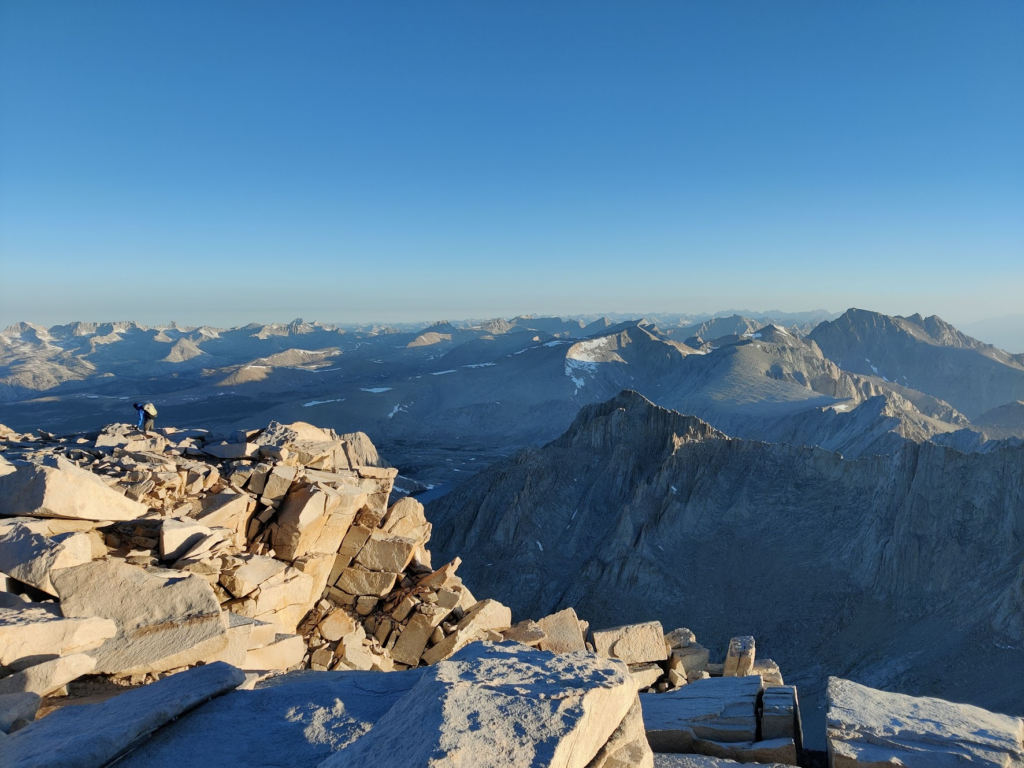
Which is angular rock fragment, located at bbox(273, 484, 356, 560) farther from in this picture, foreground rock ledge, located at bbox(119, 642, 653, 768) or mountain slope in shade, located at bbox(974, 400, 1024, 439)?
mountain slope in shade, located at bbox(974, 400, 1024, 439)

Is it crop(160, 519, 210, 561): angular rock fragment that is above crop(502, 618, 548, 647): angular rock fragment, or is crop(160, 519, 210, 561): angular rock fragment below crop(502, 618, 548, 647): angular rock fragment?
above

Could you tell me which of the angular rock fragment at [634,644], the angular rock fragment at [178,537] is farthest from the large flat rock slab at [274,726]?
the angular rock fragment at [634,644]

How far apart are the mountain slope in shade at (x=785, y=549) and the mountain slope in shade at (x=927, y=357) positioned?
366ft

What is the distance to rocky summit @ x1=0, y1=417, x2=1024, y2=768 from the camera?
4754 mm

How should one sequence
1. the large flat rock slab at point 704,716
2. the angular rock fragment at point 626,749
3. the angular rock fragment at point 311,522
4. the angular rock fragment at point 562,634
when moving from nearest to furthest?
1. the angular rock fragment at point 626,749
2. the large flat rock slab at point 704,716
3. the angular rock fragment at point 311,522
4. the angular rock fragment at point 562,634

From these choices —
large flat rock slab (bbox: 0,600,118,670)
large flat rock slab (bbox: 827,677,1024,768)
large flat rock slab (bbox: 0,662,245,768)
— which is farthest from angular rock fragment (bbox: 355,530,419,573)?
large flat rock slab (bbox: 827,677,1024,768)

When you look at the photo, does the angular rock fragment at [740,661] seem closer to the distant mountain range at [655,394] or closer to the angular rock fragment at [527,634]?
the angular rock fragment at [527,634]

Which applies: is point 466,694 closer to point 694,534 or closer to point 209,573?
point 209,573

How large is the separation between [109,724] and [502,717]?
343 cm

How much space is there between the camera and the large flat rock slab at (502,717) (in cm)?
400

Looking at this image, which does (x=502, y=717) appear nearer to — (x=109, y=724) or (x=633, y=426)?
(x=109, y=724)

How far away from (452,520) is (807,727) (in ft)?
114

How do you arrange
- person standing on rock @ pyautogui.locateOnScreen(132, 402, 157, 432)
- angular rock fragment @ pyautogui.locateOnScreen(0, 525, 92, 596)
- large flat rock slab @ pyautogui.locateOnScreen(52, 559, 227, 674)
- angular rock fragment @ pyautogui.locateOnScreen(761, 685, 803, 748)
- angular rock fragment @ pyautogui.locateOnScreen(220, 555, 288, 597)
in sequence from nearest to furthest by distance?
angular rock fragment @ pyautogui.locateOnScreen(761, 685, 803, 748) → large flat rock slab @ pyautogui.locateOnScreen(52, 559, 227, 674) → angular rock fragment @ pyautogui.locateOnScreen(0, 525, 92, 596) → angular rock fragment @ pyautogui.locateOnScreen(220, 555, 288, 597) → person standing on rock @ pyautogui.locateOnScreen(132, 402, 157, 432)

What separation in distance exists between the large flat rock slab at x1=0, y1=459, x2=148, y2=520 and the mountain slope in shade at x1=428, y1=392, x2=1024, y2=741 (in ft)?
83.2
